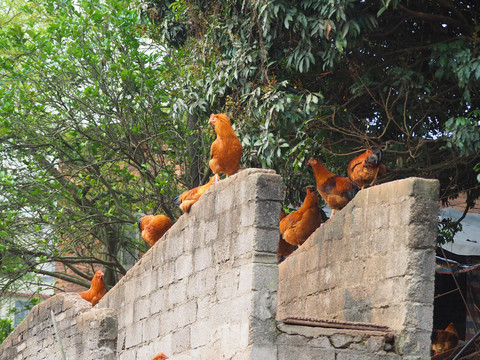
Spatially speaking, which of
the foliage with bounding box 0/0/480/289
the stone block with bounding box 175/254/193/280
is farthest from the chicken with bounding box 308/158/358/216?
the stone block with bounding box 175/254/193/280

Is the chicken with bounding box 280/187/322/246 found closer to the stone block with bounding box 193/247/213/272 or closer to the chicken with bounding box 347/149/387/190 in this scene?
the chicken with bounding box 347/149/387/190

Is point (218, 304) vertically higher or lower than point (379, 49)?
lower

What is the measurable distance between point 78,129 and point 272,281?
794cm

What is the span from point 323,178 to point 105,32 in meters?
6.20

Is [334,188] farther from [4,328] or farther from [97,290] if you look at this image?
[4,328]

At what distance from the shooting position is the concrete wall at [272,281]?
5156mm

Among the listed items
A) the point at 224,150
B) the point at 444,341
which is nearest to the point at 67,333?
the point at 224,150

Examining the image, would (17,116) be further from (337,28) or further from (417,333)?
(417,333)

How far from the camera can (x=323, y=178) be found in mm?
7703

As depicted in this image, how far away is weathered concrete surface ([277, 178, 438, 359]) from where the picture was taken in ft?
17.5

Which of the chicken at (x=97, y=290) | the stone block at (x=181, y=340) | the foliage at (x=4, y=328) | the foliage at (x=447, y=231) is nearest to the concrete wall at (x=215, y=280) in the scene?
the stone block at (x=181, y=340)

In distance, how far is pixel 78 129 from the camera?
12.4 metres

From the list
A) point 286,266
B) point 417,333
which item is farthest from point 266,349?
point 286,266

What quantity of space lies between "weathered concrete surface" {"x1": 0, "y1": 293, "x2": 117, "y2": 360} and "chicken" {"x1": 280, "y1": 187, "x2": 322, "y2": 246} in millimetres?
2009
